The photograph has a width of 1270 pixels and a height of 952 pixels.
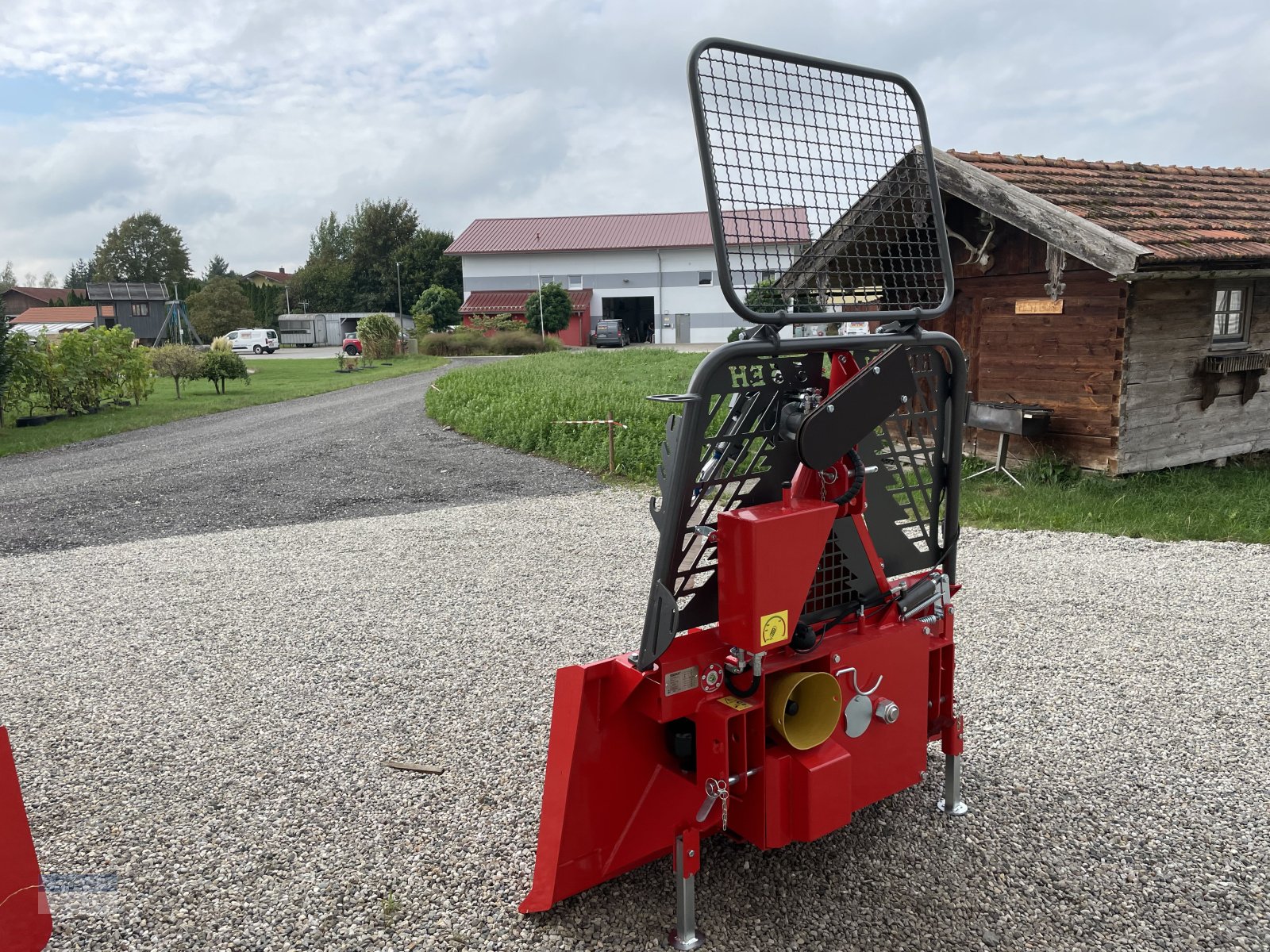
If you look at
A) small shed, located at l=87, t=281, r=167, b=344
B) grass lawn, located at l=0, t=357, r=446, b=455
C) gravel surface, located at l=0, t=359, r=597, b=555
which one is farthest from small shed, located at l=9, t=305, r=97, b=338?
gravel surface, located at l=0, t=359, r=597, b=555

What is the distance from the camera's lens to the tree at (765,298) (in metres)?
2.54

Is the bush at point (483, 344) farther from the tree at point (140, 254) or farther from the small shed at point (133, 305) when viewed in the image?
the tree at point (140, 254)

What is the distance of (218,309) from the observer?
5356cm

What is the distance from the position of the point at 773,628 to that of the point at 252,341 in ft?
157

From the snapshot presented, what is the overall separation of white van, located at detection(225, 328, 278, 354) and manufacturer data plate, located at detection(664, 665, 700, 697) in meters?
47.1

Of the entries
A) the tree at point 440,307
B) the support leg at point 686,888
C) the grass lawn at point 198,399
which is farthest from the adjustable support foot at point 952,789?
the tree at point 440,307

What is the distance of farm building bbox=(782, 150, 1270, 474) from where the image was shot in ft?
28.2

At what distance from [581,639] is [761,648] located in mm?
2895

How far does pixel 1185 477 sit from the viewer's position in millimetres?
9234

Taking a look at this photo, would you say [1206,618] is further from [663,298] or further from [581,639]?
[663,298]

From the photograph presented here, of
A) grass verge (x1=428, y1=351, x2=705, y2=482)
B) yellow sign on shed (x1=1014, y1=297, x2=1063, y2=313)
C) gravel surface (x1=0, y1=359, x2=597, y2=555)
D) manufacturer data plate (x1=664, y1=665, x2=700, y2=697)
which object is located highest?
yellow sign on shed (x1=1014, y1=297, x2=1063, y2=313)

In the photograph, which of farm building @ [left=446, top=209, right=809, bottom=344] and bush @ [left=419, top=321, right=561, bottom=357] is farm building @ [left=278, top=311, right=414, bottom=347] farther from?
bush @ [left=419, top=321, right=561, bottom=357]

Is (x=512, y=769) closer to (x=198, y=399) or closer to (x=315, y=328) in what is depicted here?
(x=198, y=399)

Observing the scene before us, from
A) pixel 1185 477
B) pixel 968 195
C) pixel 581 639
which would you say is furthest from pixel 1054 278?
pixel 581 639
